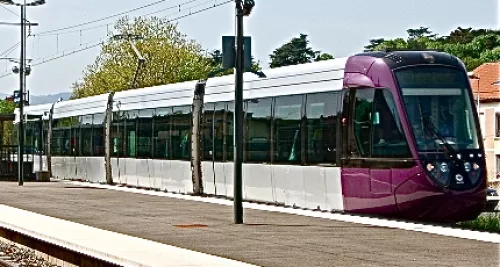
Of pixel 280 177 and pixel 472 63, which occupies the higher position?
pixel 472 63

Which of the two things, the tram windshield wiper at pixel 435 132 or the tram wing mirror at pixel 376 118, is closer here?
the tram windshield wiper at pixel 435 132

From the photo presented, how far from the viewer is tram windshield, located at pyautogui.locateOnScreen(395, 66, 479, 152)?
23.0m

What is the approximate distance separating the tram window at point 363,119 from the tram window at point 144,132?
15.8 m

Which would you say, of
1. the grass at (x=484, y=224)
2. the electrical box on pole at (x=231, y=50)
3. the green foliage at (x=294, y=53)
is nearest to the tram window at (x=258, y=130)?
the electrical box on pole at (x=231, y=50)

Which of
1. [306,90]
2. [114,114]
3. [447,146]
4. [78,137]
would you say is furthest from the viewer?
[78,137]

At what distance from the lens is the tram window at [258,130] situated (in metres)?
28.7

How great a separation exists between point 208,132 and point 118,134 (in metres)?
10.4

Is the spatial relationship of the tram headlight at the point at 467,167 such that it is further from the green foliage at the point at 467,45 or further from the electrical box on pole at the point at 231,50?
the green foliage at the point at 467,45

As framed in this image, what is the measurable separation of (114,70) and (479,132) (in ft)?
260

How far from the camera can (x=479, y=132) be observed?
2347 centimetres

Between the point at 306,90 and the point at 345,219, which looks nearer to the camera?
the point at 345,219

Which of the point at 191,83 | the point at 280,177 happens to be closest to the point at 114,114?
the point at 191,83

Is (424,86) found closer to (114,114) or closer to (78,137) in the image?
(114,114)

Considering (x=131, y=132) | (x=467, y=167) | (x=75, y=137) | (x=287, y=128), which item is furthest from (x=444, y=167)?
(x=75, y=137)
